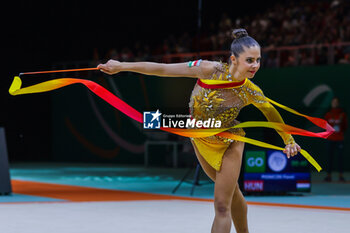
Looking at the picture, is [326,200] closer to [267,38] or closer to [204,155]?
[204,155]

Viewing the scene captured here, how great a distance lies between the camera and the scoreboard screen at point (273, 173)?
1152 centimetres

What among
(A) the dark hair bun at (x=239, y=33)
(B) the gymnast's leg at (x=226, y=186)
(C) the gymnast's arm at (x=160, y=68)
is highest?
(A) the dark hair bun at (x=239, y=33)

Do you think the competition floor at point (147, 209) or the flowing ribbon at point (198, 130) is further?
the competition floor at point (147, 209)

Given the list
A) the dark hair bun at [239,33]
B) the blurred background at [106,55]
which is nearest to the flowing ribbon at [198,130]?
the dark hair bun at [239,33]

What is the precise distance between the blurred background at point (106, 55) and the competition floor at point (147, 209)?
8070mm

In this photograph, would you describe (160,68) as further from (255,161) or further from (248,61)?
(255,161)

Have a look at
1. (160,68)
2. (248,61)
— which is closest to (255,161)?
(248,61)

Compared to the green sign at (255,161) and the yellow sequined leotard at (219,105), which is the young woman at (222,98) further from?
the green sign at (255,161)

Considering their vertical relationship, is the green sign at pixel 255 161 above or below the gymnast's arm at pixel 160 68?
below

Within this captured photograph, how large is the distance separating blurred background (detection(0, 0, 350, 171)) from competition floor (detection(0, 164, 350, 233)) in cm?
807

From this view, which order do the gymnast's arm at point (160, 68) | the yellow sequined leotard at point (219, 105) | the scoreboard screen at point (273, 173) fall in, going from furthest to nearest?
the scoreboard screen at point (273, 173), the yellow sequined leotard at point (219, 105), the gymnast's arm at point (160, 68)

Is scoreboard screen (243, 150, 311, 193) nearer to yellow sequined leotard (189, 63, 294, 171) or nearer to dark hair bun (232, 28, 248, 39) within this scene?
yellow sequined leotard (189, 63, 294, 171)

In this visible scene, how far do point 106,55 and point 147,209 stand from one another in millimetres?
16591

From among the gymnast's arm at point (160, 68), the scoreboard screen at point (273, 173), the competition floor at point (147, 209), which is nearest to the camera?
the gymnast's arm at point (160, 68)
